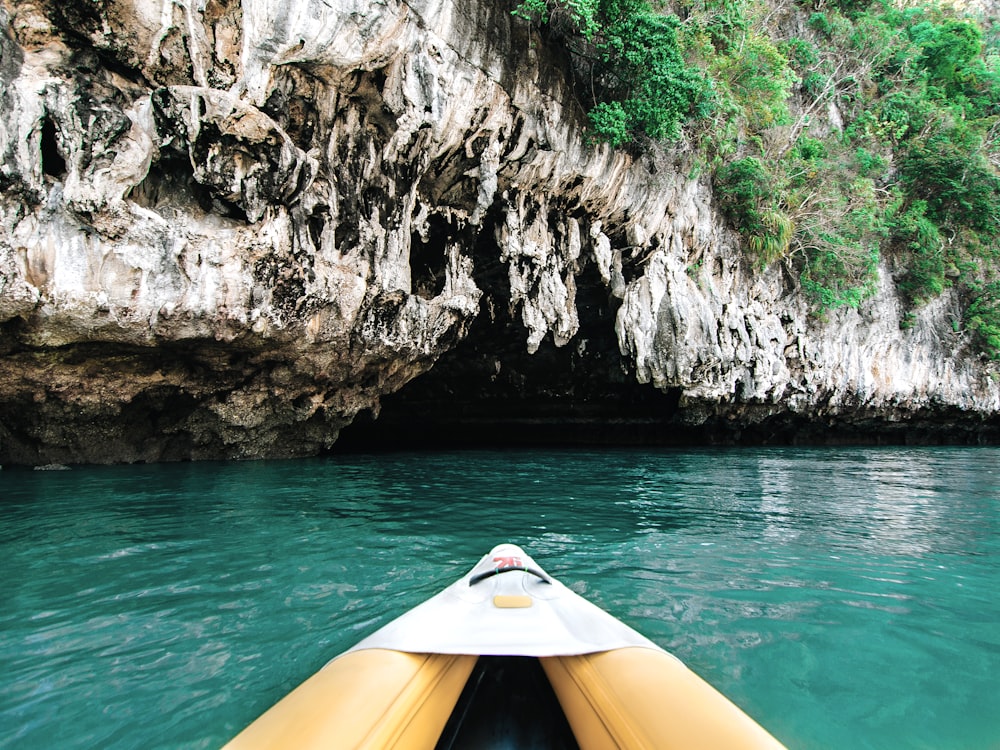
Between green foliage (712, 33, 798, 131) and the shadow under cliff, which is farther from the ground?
green foliage (712, 33, 798, 131)

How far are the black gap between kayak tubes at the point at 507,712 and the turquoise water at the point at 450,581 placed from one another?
0.95m

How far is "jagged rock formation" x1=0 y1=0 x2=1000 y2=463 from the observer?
7246mm

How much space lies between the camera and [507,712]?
250 cm

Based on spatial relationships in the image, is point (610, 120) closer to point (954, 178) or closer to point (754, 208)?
point (754, 208)

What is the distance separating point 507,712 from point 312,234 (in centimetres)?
894

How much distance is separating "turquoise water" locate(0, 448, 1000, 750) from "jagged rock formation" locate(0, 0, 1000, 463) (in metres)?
2.78

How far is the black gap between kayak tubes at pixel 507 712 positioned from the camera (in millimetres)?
2301

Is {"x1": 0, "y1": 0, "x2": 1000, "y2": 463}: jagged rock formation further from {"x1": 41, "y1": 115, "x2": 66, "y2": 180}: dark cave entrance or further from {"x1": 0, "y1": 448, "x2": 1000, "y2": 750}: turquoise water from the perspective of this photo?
{"x1": 0, "y1": 448, "x2": 1000, "y2": 750}: turquoise water

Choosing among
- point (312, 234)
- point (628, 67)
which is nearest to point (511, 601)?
point (312, 234)

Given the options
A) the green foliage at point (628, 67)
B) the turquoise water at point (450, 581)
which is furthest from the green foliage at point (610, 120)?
the turquoise water at point (450, 581)

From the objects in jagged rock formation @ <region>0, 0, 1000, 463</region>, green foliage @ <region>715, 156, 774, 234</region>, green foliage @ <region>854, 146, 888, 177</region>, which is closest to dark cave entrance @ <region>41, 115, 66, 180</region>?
jagged rock formation @ <region>0, 0, 1000, 463</region>

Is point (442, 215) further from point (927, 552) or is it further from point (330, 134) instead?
point (927, 552)

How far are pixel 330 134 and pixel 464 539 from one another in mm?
7625

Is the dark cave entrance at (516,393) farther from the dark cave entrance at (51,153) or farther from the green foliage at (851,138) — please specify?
the dark cave entrance at (51,153)
